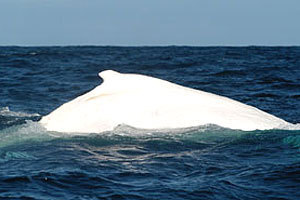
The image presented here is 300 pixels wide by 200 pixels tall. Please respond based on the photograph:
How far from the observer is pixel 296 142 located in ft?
30.4

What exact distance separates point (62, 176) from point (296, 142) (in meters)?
4.10

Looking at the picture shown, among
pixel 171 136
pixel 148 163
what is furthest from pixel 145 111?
pixel 148 163

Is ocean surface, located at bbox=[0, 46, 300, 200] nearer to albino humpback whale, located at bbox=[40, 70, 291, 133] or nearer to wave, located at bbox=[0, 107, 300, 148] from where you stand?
wave, located at bbox=[0, 107, 300, 148]

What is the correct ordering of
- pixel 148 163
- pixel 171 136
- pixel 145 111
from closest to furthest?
pixel 148 163 < pixel 171 136 < pixel 145 111

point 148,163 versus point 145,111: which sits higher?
point 145,111

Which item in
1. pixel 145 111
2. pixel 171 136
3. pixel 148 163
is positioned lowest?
pixel 148 163

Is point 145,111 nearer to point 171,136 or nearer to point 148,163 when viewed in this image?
point 171,136

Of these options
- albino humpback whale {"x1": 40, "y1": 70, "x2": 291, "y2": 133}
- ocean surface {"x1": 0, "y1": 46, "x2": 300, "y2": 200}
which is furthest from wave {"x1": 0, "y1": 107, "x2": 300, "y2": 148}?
albino humpback whale {"x1": 40, "y1": 70, "x2": 291, "y2": 133}

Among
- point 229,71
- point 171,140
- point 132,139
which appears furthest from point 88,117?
point 229,71

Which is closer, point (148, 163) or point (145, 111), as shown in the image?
point (148, 163)

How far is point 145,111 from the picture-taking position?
32.9 ft

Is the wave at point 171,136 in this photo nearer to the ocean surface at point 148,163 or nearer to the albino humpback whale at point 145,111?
the ocean surface at point 148,163

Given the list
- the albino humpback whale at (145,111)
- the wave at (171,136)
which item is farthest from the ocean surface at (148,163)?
the albino humpback whale at (145,111)

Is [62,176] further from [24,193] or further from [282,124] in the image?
[282,124]
